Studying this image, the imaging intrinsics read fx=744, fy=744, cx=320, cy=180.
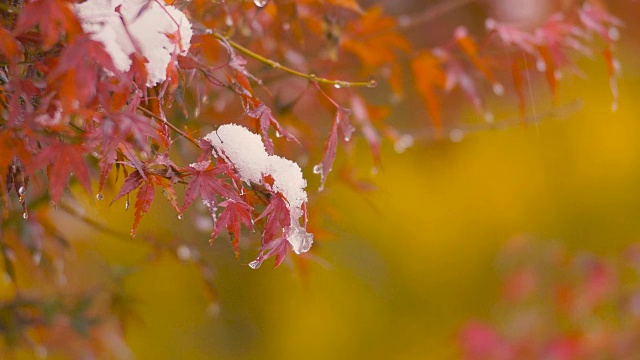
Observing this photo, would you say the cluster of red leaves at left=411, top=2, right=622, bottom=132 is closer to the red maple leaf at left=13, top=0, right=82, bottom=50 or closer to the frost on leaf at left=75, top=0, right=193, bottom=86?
the frost on leaf at left=75, top=0, right=193, bottom=86

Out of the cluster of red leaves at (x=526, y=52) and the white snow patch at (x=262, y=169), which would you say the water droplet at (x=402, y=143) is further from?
the white snow patch at (x=262, y=169)

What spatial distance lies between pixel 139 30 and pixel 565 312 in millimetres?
2543

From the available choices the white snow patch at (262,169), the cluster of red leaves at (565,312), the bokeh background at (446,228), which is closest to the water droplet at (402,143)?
the white snow patch at (262,169)

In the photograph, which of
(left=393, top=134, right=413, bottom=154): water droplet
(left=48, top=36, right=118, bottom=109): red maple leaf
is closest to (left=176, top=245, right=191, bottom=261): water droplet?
(left=393, top=134, right=413, bottom=154): water droplet

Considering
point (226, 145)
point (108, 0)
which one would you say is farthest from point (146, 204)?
point (108, 0)

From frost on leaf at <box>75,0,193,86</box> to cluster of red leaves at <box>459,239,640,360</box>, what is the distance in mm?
2276

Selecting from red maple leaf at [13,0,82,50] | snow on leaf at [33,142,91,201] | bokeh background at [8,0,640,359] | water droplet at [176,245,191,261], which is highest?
red maple leaf at [13,0,82,50]

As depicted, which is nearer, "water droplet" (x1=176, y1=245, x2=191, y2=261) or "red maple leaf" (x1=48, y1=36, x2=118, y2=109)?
"red maple leaf" (x1=48, y1=36, x2=118, y2=109)

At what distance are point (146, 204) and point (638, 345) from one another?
8.50 ft

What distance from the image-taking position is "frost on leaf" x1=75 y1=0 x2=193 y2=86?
73 centimetres

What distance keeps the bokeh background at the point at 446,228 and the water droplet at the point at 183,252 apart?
2.09 m

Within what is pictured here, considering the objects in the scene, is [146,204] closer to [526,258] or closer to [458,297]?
[526,258]

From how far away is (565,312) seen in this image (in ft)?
9.62

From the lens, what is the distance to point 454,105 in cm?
378
